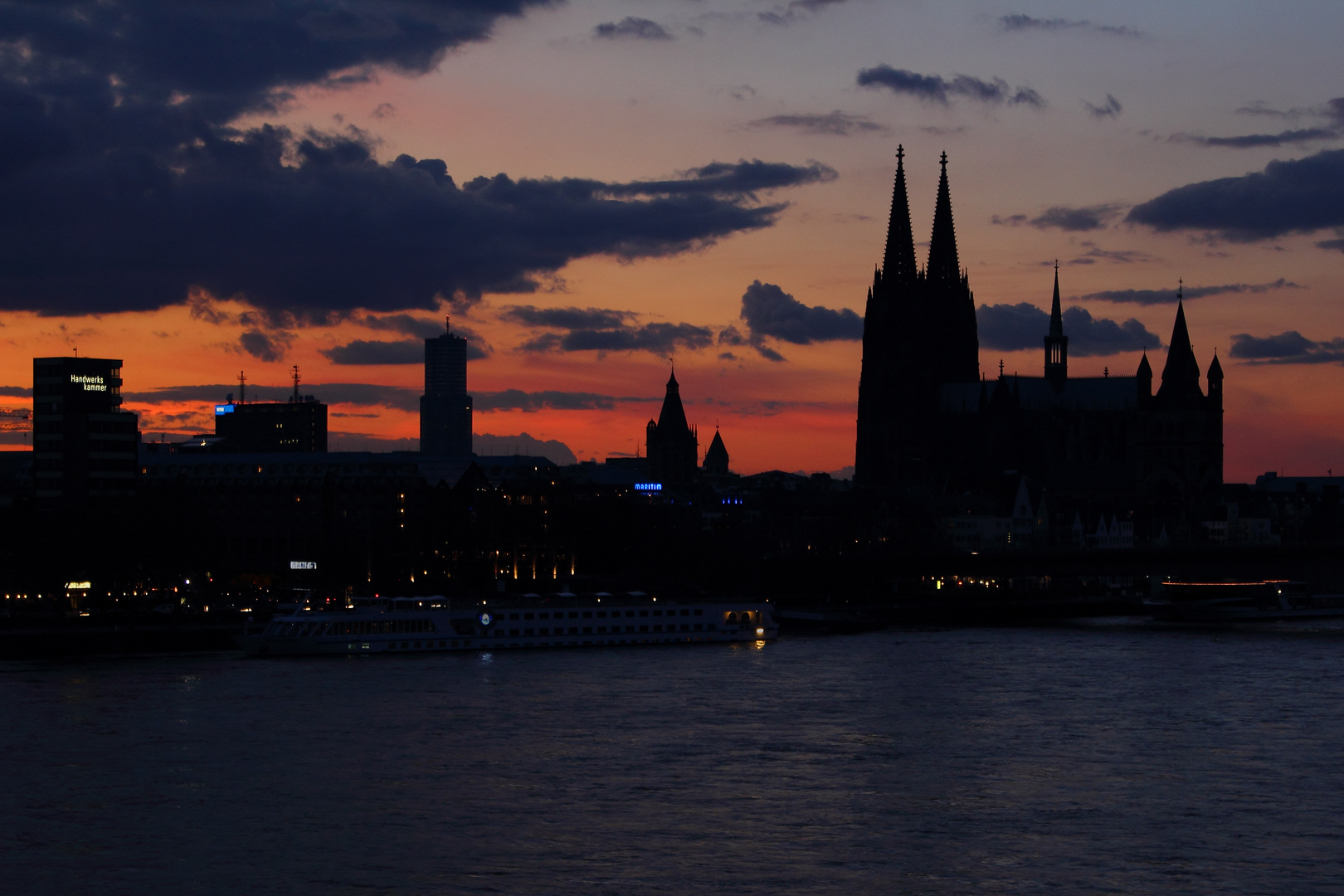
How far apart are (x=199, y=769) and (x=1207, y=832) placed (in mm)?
27530

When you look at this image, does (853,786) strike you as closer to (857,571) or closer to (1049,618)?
(1049,618)

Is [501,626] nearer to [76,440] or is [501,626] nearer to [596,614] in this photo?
[596,614]

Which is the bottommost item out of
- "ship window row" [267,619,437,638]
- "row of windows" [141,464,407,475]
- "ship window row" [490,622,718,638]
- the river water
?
the river water

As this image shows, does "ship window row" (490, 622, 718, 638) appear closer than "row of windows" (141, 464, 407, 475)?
Yes

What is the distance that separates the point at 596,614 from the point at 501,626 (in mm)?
5967

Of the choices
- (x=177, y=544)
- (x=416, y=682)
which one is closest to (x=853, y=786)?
(x=416, y=682)

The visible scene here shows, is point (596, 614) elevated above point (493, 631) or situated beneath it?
elevated above

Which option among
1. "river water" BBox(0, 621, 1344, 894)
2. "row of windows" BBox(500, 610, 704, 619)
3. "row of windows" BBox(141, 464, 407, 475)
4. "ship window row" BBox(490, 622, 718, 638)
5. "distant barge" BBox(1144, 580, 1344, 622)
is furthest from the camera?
"row of windows" BBox(141, 464, 407, 475)

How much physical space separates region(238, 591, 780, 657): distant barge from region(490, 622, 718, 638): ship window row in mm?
45

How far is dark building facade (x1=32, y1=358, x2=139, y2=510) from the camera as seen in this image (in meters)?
138

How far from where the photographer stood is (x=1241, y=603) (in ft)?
452

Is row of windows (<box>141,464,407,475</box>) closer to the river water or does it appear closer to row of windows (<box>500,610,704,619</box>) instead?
row of windows (<box>500,610,704,619</box>)

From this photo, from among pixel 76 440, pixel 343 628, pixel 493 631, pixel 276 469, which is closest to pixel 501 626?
pixel 493 631

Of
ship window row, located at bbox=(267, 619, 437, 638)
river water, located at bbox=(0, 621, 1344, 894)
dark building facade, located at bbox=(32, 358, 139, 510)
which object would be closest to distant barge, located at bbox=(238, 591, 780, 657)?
ship window row, located at bbox=(267, 619, 437, 638)
